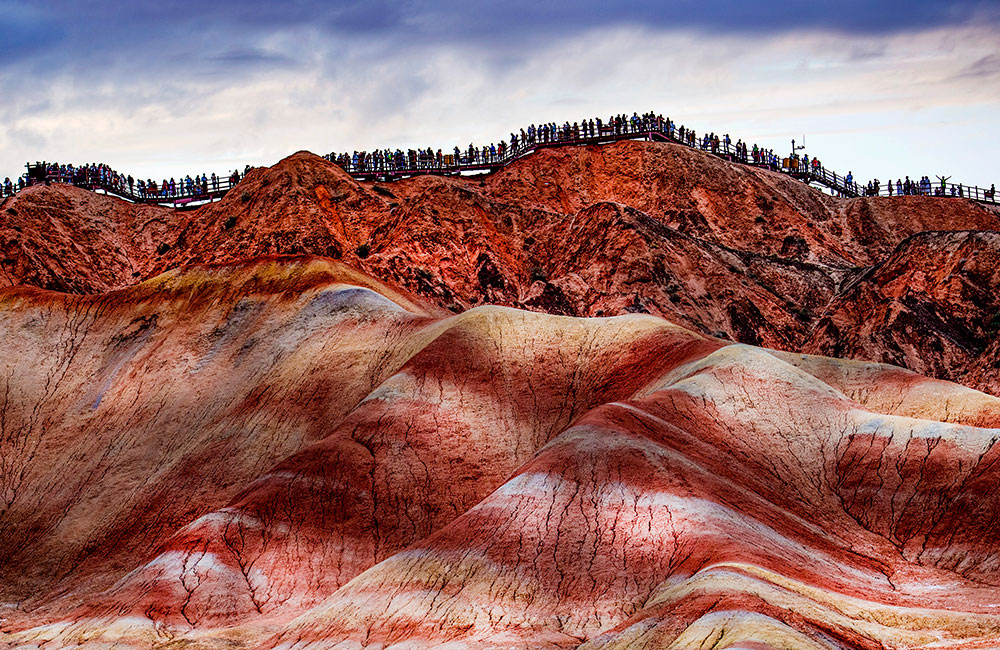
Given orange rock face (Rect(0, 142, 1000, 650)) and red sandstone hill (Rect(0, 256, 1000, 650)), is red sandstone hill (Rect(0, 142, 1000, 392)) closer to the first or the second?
orange rock face (Rect(0, 142, 1000, 650))

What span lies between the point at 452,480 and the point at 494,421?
17.6 ft

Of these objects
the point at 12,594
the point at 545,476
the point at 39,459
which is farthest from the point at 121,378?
the point at 545,476

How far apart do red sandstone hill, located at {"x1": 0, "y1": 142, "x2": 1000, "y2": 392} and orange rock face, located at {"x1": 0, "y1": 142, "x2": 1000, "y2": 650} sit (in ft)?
0.98

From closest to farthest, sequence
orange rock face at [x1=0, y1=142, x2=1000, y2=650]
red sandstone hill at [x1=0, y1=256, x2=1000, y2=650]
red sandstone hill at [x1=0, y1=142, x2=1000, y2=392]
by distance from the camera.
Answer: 1. red sandstone hill at [x1=0, y1=256, x2=1000, y2=650]
2. orange rock face at [x1=0, y1=142, x2=1000, y2=650]
3. red sandstone hill at [x1=0, y1=142, x2=1000, y2=392]

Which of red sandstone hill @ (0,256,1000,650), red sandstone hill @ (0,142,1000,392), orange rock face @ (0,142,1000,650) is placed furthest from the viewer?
red sandstone hill @ (0,142,1000,392)

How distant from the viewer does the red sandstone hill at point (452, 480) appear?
2050 inches

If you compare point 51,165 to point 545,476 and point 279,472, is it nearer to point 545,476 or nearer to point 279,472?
point 279,472

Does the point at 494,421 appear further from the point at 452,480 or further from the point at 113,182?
the point at 113,182

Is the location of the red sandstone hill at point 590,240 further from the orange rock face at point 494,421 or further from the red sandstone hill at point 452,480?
the red sandstone hill at point 452,480

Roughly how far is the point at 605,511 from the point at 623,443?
3.78m

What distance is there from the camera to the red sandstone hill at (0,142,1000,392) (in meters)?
103

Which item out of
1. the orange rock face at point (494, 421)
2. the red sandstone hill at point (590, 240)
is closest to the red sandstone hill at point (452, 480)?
the orange rock face at point (494, 421)

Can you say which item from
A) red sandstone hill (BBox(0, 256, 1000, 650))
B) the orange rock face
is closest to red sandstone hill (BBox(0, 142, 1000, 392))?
the orange rock face

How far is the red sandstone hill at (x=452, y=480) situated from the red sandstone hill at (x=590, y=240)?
13930 millimetres
